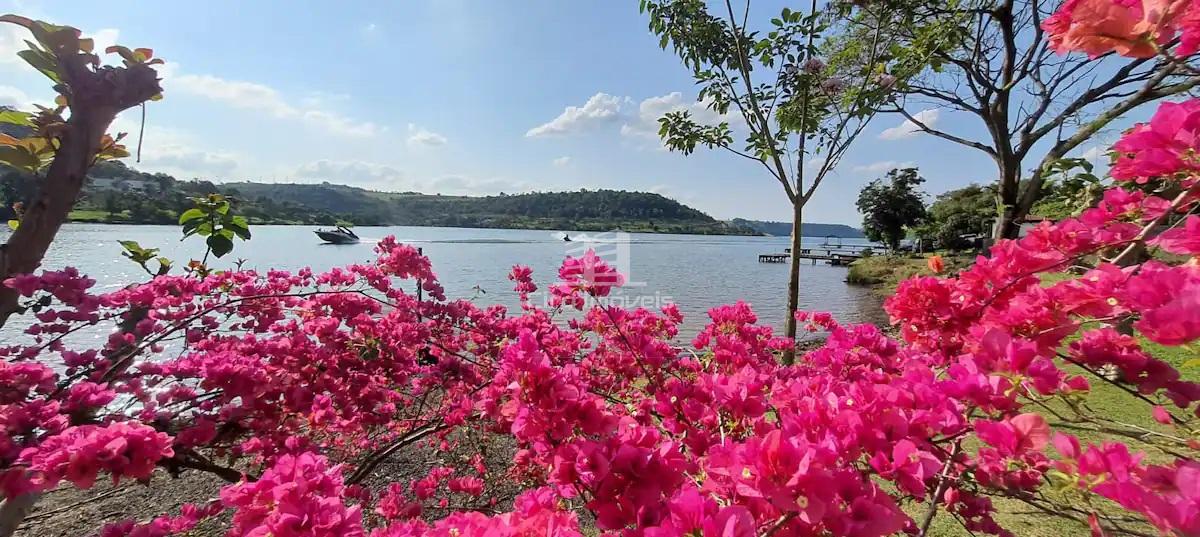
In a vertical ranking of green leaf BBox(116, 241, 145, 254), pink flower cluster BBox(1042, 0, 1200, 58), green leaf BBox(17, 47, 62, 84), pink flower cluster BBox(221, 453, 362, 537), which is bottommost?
pink flower cluster BBox(221, 453, 362, 537)

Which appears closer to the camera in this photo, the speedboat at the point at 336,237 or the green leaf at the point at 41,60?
the green leaf at the point at 41,60

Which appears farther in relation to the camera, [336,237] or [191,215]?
[336,237]

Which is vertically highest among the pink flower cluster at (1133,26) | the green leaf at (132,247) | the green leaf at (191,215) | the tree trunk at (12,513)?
the pink flower cluster at (1133,26)

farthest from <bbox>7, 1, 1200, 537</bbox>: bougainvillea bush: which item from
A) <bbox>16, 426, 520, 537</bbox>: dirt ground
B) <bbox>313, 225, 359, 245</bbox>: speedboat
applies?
<bbox>313, 225, 359, 245</bbox>: speedboat

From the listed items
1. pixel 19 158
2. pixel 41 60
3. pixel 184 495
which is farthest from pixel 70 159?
pixel 184 495

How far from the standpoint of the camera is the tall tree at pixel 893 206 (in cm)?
3359

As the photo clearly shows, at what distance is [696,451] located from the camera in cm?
143

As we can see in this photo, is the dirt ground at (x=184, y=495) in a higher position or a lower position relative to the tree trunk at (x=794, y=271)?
lower

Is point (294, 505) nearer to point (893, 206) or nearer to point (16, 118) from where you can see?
point (16, 118)

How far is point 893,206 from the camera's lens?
34.0m

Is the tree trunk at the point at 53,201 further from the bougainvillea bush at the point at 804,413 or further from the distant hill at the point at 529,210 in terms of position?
the distant hill at the point at 529,210

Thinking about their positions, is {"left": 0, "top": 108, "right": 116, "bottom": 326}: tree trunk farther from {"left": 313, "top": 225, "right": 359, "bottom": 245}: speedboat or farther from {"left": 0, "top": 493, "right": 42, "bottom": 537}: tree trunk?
{"left": 313, "top": 225, "right": 359, "bottom": 245}: speedboat

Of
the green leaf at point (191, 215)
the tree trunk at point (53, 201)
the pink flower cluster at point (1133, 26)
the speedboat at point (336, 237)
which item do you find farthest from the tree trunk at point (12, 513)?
the speedboat at point (336, 237)

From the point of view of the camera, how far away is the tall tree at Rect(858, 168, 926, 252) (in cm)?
3359
